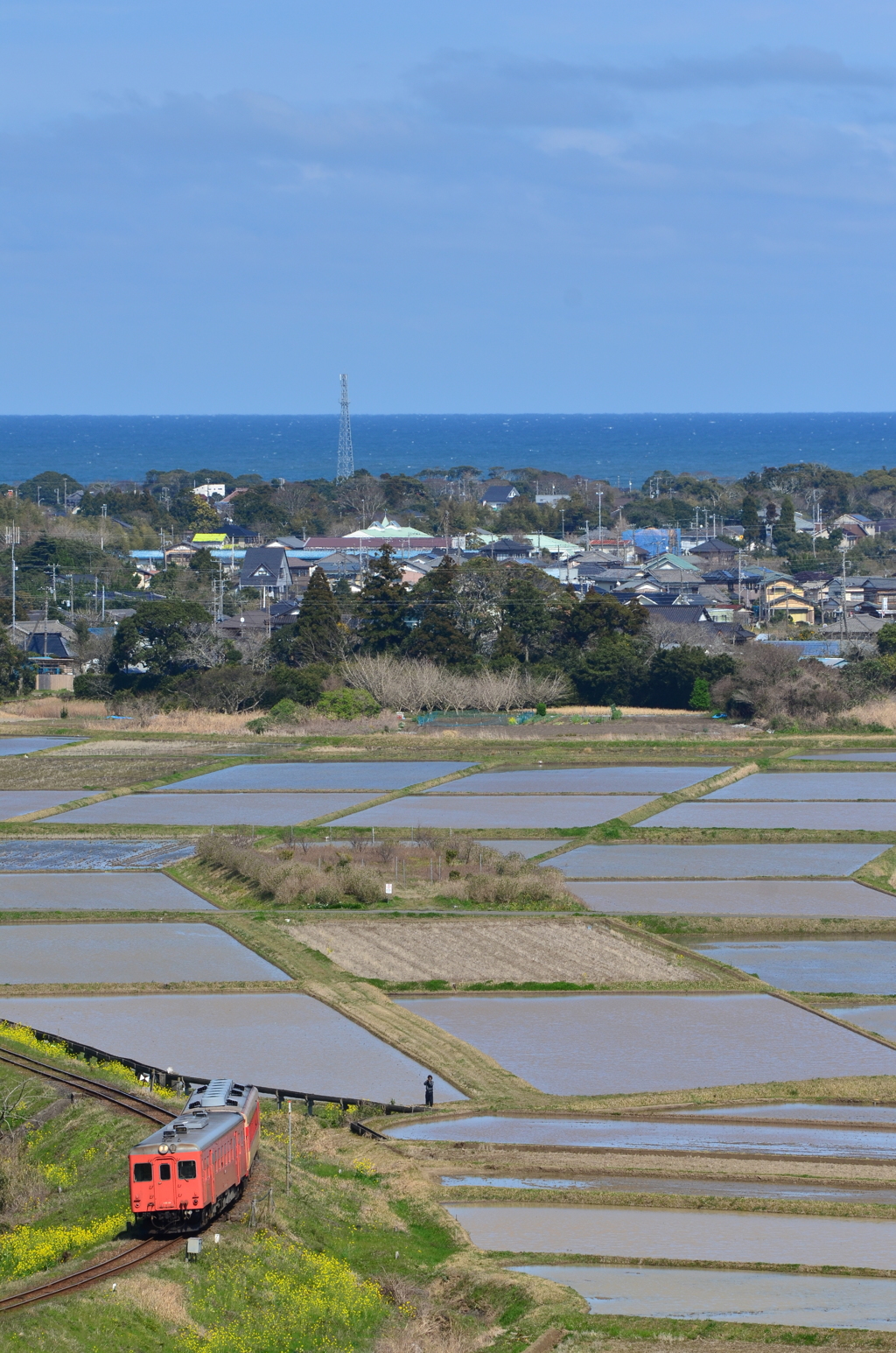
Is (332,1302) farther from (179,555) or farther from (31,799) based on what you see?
(179,555)

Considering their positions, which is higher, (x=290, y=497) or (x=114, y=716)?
(x=290, y=497)

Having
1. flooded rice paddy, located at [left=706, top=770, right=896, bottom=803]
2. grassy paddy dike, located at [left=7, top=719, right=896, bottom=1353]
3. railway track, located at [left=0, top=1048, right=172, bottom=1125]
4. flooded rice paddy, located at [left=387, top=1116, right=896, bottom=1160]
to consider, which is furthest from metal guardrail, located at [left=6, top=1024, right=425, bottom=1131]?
flooded rice paddy, located at [left=706, top=770, right=896, bottom=803]

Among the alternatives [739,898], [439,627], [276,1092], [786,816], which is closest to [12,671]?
[439,627]

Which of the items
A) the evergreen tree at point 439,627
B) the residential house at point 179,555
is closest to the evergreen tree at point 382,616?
the evergreen tree at point 439,627

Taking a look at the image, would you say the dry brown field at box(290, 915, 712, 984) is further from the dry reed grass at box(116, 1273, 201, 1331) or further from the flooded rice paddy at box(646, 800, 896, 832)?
the dry reed grass at box(116, 1273, 201, 1331)

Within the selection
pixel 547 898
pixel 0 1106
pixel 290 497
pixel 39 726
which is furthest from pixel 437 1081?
pixel 290 497

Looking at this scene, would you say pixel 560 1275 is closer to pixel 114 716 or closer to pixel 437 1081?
pixel 437 1081
